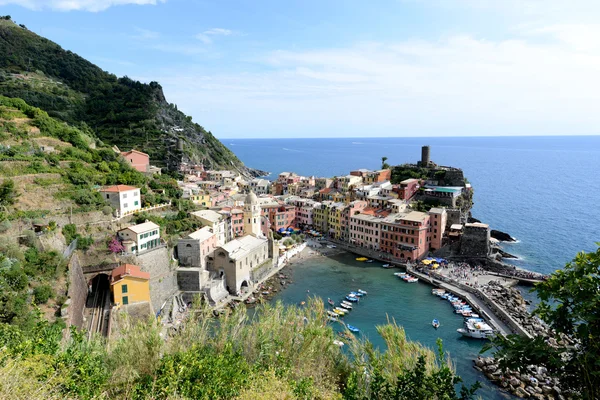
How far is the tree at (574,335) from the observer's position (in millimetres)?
6273

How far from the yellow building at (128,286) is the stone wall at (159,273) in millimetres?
1960

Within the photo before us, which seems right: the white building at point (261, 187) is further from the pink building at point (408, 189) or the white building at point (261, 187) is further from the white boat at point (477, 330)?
the white boat at point (477, 330)

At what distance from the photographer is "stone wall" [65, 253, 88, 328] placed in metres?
20.1

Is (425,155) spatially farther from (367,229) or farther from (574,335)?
(574,335)

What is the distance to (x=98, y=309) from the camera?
24.2 metres

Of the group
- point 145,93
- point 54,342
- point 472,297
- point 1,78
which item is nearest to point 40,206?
point 54,342

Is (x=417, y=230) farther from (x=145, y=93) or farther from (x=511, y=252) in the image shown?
(x=145, y=93)

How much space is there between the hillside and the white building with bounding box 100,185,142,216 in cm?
3338

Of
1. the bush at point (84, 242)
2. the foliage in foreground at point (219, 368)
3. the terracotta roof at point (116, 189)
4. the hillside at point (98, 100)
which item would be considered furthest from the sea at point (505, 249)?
the hillside at point (98, 100)

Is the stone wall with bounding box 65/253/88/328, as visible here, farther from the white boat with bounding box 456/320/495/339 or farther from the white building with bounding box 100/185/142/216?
the white boat with bounding box 456/320/495/339

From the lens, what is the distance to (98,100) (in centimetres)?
7706

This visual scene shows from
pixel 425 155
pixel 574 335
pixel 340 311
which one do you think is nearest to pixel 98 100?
pixel 425 155

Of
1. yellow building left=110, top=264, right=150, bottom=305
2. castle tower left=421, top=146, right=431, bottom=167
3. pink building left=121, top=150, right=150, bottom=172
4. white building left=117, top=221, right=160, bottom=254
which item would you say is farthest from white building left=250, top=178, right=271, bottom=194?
yellow building left=110, top=264, right=150, bottom=305

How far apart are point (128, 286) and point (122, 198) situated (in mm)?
10111
